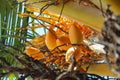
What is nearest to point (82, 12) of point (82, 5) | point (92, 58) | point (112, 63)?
point (82, 5)

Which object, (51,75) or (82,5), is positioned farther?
(82,5)

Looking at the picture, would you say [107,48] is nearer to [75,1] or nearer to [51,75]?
[51,75]

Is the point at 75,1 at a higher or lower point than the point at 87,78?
higher

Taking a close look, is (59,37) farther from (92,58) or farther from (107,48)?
(107,48)

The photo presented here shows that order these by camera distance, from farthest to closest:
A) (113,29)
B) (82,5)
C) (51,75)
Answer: (82,5), (51,75), (113,29)

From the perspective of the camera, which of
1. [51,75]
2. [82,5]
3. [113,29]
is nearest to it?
[113,29]

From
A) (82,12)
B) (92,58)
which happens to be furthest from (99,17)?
(92,58)
